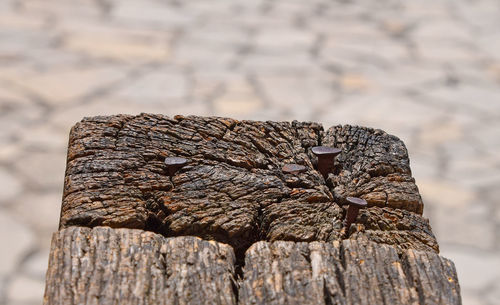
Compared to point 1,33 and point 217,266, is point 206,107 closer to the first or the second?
point 1,33

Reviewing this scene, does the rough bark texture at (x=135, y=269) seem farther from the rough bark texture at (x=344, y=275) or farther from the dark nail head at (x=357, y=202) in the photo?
the dark nail head at (x=357, y=202)

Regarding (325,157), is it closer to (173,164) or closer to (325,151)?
(325,151)

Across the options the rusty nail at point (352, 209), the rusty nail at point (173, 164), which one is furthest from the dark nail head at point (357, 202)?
the rusty nail at point (173, 164)

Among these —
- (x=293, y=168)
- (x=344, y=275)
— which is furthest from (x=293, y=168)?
(x=344, y=275)

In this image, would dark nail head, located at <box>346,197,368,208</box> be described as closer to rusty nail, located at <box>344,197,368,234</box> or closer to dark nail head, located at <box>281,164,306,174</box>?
rusty nail, located at <box>344,197,368,234</box>

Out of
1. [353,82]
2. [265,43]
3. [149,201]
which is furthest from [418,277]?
[265,43]

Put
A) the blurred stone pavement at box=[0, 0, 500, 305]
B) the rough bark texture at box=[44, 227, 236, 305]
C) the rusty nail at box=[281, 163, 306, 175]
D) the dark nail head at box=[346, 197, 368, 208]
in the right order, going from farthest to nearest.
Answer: the blurred stone pavement at box=[0, 0, 500, 305] < the rusty nail at box=[281, 163, 306, 175] < the dark nail head at box=[346, 197, 368, 208] < the rough bark texture at box=[44, 227, 236, 305]

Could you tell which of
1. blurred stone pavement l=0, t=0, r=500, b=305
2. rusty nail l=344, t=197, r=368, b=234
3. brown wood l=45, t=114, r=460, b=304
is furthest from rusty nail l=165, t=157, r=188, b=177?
blurred stone pavement l=0, t=0, r=500, b=305
